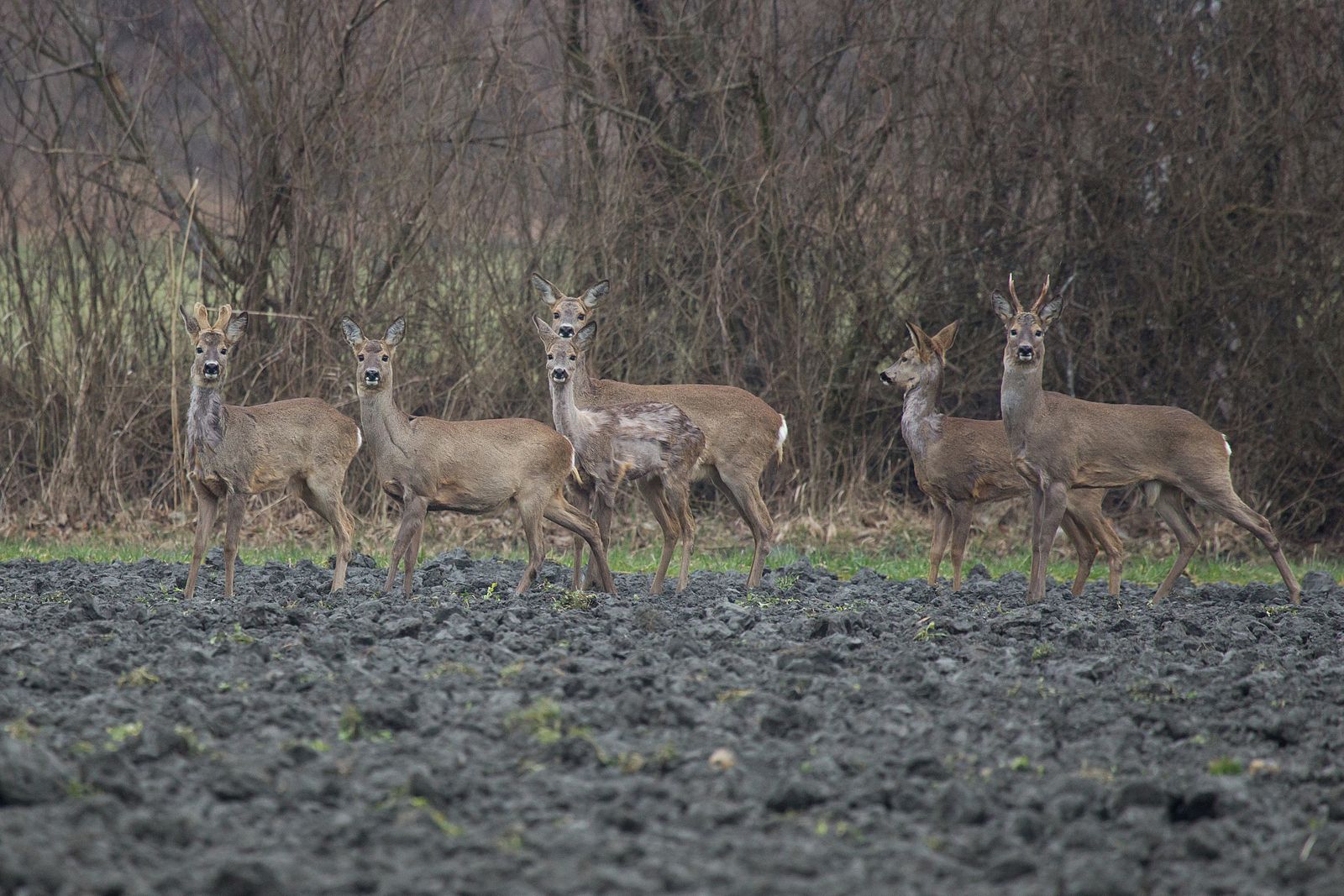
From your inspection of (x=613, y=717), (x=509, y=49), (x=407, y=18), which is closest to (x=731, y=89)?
(x=509, y=49)

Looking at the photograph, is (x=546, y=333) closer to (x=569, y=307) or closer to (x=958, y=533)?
(x=569, y=307)

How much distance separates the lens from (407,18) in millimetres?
13266

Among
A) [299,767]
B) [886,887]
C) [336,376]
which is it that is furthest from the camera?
[336,376]

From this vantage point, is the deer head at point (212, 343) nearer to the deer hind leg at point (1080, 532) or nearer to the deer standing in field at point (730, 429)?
the deer standing in field at point (730, 429)

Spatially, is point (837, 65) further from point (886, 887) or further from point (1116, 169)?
point (886, 887)

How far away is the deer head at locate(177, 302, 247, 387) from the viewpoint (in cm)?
838

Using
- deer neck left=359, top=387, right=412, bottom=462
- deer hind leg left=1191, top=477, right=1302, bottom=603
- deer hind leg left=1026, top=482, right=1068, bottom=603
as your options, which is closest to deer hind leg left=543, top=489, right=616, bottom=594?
deer neck left=359, top=387, right=412, bottom=462

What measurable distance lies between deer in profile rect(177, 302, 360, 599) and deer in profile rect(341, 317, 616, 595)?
1.34ft

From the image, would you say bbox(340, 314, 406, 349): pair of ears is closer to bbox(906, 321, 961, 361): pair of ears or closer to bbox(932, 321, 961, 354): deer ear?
bbox(906, 321, 961, 361): pair of ears

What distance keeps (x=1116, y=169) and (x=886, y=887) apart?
34.5 ft

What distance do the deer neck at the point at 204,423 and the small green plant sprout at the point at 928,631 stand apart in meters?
3.88

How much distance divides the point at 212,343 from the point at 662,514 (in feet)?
9.01

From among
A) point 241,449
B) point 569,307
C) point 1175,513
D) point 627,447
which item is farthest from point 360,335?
point 1175,513

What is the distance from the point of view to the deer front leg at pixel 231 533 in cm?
811
